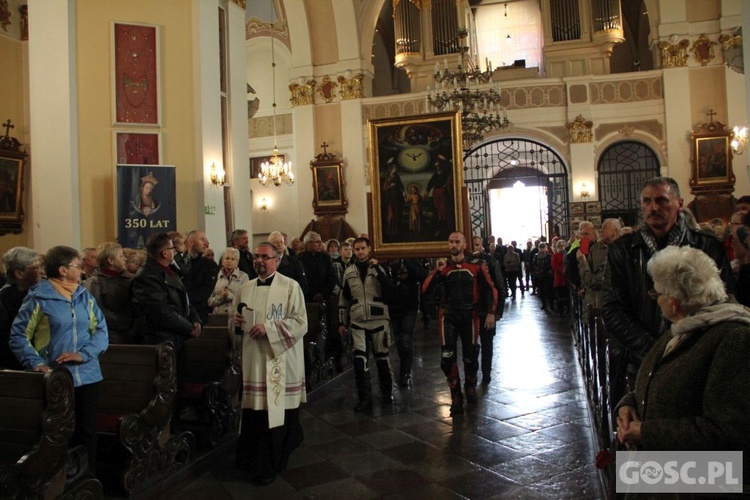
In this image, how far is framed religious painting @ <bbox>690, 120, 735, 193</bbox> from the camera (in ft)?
52.0

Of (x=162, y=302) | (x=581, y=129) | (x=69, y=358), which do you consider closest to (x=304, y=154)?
(x=581, y=129)

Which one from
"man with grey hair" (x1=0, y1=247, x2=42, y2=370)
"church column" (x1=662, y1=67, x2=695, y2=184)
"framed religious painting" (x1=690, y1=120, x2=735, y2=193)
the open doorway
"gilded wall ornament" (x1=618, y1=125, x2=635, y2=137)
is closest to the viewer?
"man with grey hair" (x1=0, y1=247, x2=42, y2=370)

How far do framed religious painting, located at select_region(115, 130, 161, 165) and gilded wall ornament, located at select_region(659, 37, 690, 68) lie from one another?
45.2 ft

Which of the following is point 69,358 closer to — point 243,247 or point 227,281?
point 227,281

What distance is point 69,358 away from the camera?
3.68 meters

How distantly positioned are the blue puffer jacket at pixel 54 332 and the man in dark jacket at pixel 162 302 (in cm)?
69

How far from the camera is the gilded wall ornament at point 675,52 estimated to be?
1645cm

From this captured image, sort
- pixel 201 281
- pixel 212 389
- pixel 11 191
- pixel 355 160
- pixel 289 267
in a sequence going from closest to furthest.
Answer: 1. pixel 212 389
2. pixel 201 281
3. pixel 289 267
4. pixel 11 191
5. pixel 355 160

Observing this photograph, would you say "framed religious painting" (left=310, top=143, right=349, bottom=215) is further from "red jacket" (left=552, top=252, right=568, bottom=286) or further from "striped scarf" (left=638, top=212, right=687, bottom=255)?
"striped scarf" (left=638, top=212, right=687, bottom=255)

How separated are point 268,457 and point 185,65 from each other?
7.50 metres

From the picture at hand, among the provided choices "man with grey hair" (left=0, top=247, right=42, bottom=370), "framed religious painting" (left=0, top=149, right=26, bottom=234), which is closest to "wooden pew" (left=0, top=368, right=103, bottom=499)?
"man with grey hair" (left=0, top=247, right=42, bottom=370)

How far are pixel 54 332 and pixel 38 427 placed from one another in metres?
0.57

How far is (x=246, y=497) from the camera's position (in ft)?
13.6

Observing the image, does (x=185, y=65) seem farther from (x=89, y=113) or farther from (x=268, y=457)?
(x=268, y=457)
